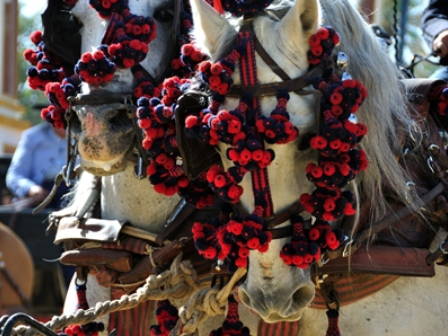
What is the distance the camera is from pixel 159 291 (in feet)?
11.8

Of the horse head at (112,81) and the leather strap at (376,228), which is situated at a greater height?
the horse head at (112,81)

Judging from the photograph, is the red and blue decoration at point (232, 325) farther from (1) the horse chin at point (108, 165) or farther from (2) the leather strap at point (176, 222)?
(1) the horse chin at point (108, 165)

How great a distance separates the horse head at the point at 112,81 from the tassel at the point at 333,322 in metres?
1.00

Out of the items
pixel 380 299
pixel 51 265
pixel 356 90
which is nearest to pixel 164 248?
pixel 380 299

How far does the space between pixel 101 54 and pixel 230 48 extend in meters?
0.78

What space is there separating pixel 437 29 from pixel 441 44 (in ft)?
0.40

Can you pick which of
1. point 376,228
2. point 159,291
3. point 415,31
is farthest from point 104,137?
point 415,31

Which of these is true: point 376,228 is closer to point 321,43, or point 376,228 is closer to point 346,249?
point 346,249

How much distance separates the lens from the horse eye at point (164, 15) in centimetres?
396

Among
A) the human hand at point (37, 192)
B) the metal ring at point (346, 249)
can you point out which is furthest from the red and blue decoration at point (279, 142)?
the human hand at point (37, 192)

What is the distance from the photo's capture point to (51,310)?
7559mm

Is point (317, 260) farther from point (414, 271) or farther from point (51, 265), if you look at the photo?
point (51, 265)

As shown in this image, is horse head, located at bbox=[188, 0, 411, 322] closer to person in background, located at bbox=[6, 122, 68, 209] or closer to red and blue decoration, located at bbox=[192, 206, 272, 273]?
red and blue decoration, located at bbox=[192, 206, 272, 273]

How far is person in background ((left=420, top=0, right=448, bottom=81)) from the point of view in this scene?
4.36 metres
